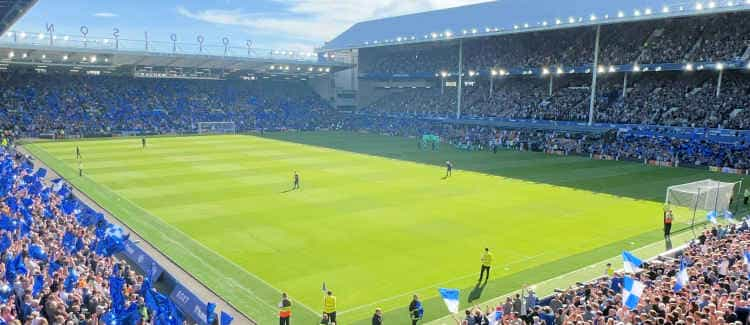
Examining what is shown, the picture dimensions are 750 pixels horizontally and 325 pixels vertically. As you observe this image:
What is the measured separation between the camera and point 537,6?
68688 millimetres

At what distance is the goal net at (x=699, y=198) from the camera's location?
26375 millimetres

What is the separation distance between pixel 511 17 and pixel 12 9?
2225 inches

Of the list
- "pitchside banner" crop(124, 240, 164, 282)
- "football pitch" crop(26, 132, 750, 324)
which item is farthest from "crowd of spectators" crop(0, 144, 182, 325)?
"football pitch" crop(26, 132, 750, 324)

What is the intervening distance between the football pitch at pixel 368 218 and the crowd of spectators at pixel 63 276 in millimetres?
3573

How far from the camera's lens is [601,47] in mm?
61969

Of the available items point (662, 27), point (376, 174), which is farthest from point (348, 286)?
point (662, 27)

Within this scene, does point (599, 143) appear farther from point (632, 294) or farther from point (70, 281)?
point (70, 281)

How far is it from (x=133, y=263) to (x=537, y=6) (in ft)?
207

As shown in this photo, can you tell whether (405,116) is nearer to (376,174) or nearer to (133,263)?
(376,174)

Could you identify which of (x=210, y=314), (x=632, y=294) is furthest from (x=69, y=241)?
(x=632, y=294)

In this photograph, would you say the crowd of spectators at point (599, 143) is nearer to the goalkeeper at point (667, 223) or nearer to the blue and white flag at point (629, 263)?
the goalkeeper at point (667, 223)

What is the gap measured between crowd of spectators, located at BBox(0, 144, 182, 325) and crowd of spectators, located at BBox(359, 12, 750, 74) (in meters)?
53.0

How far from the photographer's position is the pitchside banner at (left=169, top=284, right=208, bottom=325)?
13.2 meters

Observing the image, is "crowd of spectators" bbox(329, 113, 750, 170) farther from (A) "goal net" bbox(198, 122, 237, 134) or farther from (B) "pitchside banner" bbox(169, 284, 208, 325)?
(B) "pitchside banner" bbox(169, 284, 208, 325)
